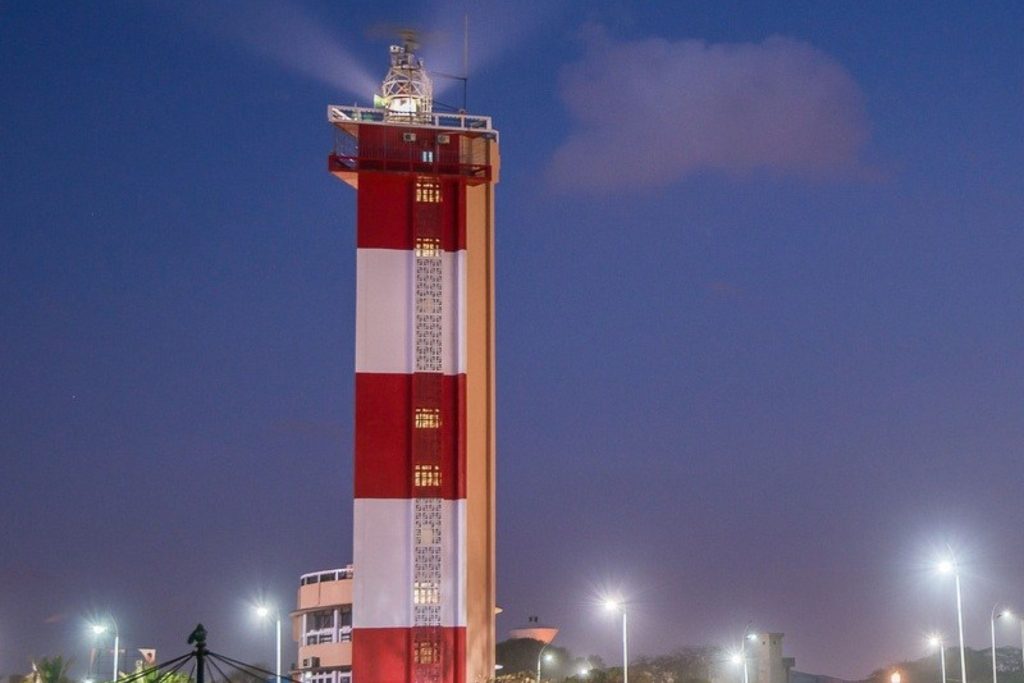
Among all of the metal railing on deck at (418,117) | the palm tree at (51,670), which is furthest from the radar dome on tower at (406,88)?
the palm tree at (51,670)

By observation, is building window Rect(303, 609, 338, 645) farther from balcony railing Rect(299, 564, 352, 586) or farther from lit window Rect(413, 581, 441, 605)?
lit window Rect(413, 581, 441, 605)

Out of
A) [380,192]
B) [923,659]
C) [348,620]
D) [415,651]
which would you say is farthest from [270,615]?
[923,659]

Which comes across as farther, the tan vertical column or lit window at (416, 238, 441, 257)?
lit window at (416, 238, 441, 257)

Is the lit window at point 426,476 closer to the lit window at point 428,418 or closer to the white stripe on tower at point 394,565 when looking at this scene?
the white stripe on tower at point 394,565

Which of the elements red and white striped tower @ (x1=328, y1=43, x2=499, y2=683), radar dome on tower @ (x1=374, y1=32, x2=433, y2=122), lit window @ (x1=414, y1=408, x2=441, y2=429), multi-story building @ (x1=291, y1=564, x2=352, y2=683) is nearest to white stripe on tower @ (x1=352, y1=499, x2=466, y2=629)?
red and white striped tower @ (x1=328, y1=43, x2=499, y2=683)

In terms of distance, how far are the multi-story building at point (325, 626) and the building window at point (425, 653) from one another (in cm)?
2235

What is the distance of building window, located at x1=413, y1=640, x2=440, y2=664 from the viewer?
5716 cm

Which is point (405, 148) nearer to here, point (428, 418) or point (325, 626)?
point (428, 418)

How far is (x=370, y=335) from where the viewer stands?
2309 inches

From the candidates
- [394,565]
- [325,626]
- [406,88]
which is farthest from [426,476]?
[325,626]

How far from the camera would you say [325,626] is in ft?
273

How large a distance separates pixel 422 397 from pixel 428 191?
729cm

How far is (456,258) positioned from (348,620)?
92.8 ft

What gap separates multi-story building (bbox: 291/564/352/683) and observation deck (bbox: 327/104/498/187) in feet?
Result: 89.8
